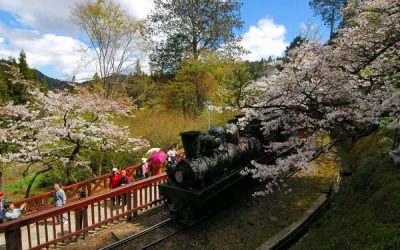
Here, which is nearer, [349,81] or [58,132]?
[349,81]

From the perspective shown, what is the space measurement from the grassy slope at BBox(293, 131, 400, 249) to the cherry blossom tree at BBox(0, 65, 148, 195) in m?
8.71

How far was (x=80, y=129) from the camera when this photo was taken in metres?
11.7

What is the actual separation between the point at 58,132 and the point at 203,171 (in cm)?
614

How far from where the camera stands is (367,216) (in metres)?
5.92

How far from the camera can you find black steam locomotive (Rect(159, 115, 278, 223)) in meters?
7.82

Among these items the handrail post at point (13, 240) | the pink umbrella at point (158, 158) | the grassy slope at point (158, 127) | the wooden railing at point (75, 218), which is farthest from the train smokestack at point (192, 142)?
the grassy slope at point (158, 127)

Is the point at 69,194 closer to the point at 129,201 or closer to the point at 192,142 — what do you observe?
the point at 129,201

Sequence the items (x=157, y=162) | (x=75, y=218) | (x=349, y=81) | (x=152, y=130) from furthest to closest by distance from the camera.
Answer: (x=152, y=130), (x=157, y=162), (x=75, y=218), (x=349, y=81)

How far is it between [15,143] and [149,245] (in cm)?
801

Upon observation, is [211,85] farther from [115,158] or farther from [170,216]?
[170,216]

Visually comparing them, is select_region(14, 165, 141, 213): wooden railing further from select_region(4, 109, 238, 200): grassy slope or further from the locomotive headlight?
select_region(4, 109, 238, 200): grassy slope

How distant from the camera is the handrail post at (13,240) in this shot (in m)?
5.79

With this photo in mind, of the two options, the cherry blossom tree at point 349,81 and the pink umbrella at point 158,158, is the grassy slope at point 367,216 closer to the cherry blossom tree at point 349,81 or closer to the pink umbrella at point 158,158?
the cherry blossom tree at point 349,81

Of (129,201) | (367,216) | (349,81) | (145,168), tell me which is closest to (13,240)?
(129,201)
